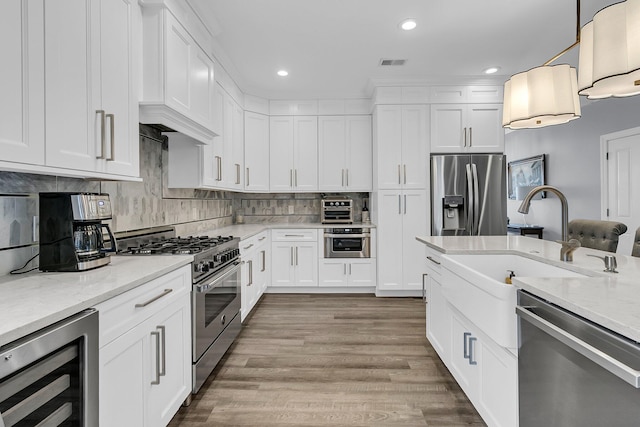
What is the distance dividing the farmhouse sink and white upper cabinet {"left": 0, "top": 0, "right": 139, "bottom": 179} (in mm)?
1844

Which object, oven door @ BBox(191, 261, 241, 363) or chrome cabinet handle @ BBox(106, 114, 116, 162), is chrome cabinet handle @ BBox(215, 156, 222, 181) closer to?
oven door @ BBox(191, 261, 241, 363)

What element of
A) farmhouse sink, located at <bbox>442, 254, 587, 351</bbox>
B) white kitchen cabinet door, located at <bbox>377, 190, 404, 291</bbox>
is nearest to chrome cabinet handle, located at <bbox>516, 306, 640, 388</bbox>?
farmhouse sink, located at <bbox>442, 254, 587, 351</bbox>

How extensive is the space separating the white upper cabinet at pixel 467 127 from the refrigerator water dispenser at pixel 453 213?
0.63 metres

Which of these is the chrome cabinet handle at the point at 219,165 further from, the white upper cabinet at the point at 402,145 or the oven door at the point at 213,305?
the white upper cabinet at the point at 402,145

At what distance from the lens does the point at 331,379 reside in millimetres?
2373

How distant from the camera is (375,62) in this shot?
375 centimetres

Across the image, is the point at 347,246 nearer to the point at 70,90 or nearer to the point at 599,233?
the point at 599,233

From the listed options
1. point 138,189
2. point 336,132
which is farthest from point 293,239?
point 138,189

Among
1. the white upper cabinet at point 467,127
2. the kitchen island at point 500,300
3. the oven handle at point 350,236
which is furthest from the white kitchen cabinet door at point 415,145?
the kitchen island at point 500,300

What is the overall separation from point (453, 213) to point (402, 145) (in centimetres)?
104

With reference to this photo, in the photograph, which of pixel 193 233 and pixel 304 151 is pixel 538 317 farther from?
pixel 304 151

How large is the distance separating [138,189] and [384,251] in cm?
289

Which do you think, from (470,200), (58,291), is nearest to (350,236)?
(470,200)

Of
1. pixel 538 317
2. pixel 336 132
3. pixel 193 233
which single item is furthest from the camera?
pixel 336 132
